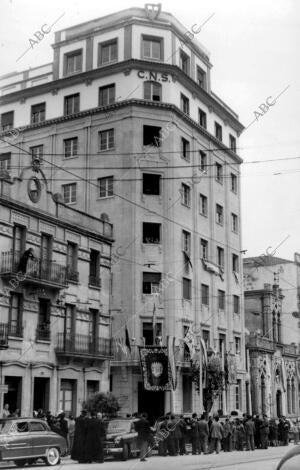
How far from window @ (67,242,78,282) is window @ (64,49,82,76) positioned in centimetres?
1793

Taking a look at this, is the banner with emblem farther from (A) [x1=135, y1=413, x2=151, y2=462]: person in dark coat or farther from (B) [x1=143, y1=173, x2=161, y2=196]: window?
(A) [x1=135, y1=413, x2=151, y2=462]: person in dark coat

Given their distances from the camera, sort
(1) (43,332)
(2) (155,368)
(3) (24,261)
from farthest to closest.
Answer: (2) (155,368), (1) (43,332), (3) (24,261)

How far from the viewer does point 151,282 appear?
1718 inches

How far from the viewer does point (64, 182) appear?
154ft

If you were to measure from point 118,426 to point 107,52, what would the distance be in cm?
2886

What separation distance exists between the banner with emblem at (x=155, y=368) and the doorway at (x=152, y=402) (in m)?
4.99

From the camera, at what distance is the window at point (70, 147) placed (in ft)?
154

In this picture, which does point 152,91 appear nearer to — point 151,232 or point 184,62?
point 184,62

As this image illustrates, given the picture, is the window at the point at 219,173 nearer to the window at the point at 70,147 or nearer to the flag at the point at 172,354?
the window at the point at 70,147

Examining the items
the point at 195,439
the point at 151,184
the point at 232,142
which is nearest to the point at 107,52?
the point at 151,184

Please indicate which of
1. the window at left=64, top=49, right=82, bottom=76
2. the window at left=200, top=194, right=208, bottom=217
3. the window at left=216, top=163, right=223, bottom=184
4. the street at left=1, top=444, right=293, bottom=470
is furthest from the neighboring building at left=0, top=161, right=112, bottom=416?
the window at left=216, top=163, right=223, bottom=184

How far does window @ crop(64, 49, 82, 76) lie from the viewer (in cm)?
4809

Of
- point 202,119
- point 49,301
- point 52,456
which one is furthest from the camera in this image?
point 202,119

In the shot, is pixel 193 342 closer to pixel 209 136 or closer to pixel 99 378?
pixel 99 378
